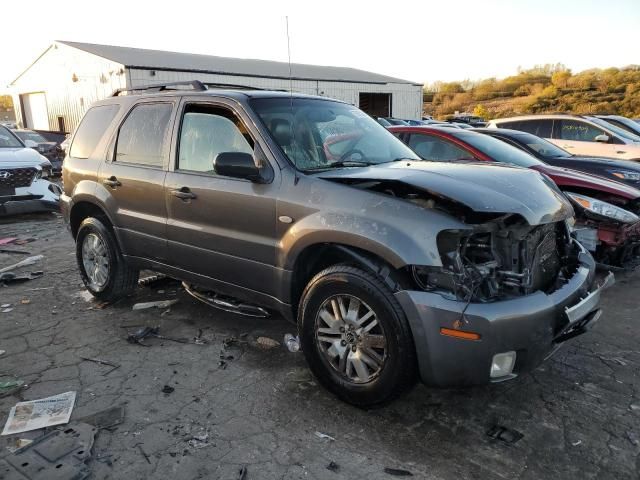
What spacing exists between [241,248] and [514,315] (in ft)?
6.25

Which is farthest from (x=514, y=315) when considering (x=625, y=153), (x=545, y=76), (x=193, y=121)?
(x=545, y=76)

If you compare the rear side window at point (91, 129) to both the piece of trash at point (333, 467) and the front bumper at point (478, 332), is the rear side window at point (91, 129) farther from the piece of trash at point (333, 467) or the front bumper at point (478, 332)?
the piece of trash at point (333, 467)

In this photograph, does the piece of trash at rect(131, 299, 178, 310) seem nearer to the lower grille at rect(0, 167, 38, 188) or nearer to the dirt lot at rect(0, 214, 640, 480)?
the dirt lot at rect(0, 214, 640, 480)

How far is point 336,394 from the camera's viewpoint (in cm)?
317

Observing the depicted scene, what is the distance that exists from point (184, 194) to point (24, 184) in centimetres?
666

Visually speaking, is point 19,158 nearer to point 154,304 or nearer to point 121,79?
point 154,304

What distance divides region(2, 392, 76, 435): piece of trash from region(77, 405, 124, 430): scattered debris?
0.13 meters

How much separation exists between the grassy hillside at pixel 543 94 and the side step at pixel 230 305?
45047mm

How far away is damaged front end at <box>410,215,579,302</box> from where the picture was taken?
273 cm

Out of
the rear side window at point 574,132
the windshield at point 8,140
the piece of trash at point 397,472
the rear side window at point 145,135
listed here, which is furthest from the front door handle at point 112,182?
the rear side window at point 574,132

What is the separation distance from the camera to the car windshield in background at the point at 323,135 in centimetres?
359

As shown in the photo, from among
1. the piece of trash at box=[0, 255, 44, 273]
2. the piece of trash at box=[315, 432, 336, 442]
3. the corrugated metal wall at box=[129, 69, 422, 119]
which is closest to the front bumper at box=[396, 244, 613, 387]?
the piece of trash at box=[315, 432, 336, 442]

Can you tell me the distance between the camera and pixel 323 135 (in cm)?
383

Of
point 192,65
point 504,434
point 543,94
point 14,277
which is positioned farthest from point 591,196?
point 543,94
